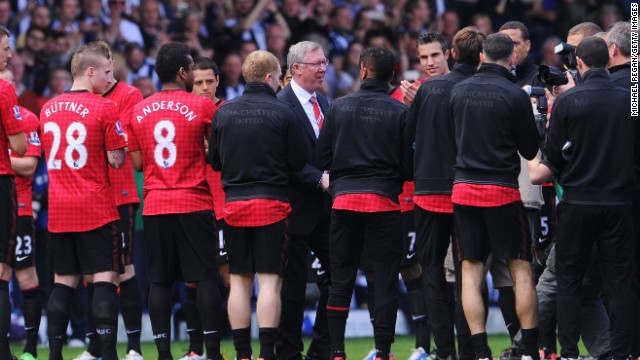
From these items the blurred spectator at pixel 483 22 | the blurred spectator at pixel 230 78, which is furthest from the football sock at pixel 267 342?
the blurred spectator at pixel 483 22

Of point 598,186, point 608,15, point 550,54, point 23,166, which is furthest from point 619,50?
point 608,15

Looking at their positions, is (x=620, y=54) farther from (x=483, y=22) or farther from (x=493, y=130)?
(x=483, y=22)

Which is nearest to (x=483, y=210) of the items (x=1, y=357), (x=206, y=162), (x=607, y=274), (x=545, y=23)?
(x=607, y=274)

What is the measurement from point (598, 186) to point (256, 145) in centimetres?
243

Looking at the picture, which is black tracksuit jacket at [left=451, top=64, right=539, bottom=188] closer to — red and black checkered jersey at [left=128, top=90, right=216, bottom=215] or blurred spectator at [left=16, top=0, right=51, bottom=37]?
red and black checkered jersey at [left=128, top=90, right=216, bottom=215]

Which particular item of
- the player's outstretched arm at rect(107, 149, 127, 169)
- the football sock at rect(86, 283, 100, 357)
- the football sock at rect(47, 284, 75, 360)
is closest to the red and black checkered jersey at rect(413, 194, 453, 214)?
the player's outstretched arm at rect(107, 149, 127, 169)

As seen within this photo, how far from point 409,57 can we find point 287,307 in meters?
6.17

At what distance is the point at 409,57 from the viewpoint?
49.6ft

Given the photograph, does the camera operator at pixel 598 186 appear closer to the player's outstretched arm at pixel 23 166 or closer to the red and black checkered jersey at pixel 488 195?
the red and black checkered jersey at pixel 488 195

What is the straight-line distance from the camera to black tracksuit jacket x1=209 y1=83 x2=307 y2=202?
8.91 metres

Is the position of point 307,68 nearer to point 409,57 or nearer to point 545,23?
point 409,57

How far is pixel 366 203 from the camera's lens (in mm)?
9008

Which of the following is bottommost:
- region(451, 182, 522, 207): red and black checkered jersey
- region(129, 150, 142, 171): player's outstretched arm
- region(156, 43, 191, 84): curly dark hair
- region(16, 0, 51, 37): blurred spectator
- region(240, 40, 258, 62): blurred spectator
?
region(451, 182, 522, 207): red and black checkered jersey

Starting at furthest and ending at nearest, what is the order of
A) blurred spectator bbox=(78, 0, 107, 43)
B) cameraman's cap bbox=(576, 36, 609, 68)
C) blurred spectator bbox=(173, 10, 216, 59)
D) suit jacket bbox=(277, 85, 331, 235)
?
blurred spectator bbox=(173, 10, 216, 59), blurred spectator bbox=(78, 0, 107, 43), suit jacket bbox=(277, 85, 331, 235), cameraman's cap bbox=(576, 36, 609, 68)
